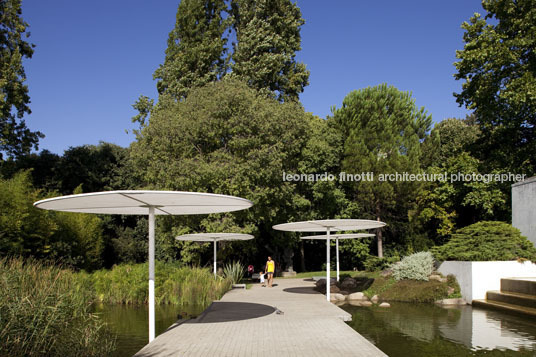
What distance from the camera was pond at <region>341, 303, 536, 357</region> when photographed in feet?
31.0

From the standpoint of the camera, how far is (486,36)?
74.3ft

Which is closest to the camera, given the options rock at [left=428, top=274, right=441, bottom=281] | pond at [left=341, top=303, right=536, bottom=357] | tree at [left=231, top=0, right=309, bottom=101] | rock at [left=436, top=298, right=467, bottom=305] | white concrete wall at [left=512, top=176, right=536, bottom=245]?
pond at [left=341, top=303, right=536, bottom=357]

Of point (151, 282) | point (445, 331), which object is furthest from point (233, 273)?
point (151, 282)

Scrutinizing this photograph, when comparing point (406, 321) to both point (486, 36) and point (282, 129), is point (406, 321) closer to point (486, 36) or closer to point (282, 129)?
point (282, 129)

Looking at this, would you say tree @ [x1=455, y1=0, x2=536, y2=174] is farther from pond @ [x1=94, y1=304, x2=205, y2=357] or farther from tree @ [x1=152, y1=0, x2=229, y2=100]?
pond @ [x1=94, y1=304, x2=205, y2=357]

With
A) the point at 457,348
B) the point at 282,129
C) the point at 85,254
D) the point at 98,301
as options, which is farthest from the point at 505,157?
the point at 85,254

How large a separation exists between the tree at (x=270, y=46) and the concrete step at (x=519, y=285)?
18663 millimetres

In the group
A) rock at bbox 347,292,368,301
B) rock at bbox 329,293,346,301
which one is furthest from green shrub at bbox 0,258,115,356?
rock at bbox 347,292,368,301

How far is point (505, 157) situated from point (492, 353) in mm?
17978

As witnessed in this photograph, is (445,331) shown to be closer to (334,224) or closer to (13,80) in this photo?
(334,224)

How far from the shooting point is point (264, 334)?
30.6 feet

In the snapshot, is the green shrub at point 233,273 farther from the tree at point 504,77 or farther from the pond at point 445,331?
the tree at point 504,77

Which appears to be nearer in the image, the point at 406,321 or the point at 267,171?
the point at 406,321

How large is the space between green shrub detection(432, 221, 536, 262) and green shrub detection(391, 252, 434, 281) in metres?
0.64
